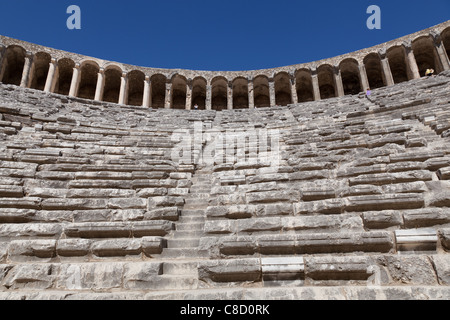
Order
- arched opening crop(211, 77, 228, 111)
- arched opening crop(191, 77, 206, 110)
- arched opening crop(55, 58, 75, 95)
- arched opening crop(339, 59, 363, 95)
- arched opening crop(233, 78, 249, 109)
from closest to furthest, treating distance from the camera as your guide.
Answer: arched opening crop(55, 58, 75, 95) < arched opening crop(339, 59, 363, 95) < arched opening crop(191, 77, 206, 110) < arched opening crop(211, 77, 228, 111) < arched opening crop(233, 78, 249, 109)

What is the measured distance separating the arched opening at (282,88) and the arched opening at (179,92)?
7352 mm

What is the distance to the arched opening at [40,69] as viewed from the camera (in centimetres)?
1950

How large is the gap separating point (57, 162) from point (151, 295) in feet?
14.4

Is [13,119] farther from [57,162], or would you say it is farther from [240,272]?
[240,272]

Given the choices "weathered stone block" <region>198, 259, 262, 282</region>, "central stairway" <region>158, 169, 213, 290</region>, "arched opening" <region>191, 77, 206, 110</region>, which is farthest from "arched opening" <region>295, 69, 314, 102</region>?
"weathered stone block" <region>198, 259, 262, 282</region>

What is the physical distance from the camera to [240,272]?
340 centimetres

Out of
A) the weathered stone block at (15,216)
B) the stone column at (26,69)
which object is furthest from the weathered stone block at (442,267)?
the stone column at (26,69)

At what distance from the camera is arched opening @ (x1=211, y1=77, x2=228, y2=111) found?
2284cm

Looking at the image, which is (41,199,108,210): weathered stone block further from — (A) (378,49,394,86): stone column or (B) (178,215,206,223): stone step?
(A) (378,49,394,86): stone column

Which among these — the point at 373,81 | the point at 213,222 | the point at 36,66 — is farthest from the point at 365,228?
the point at 36,66

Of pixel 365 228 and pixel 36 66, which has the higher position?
pixel 36 66

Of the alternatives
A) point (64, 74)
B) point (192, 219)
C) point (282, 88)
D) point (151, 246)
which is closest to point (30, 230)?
point (151, 246)
